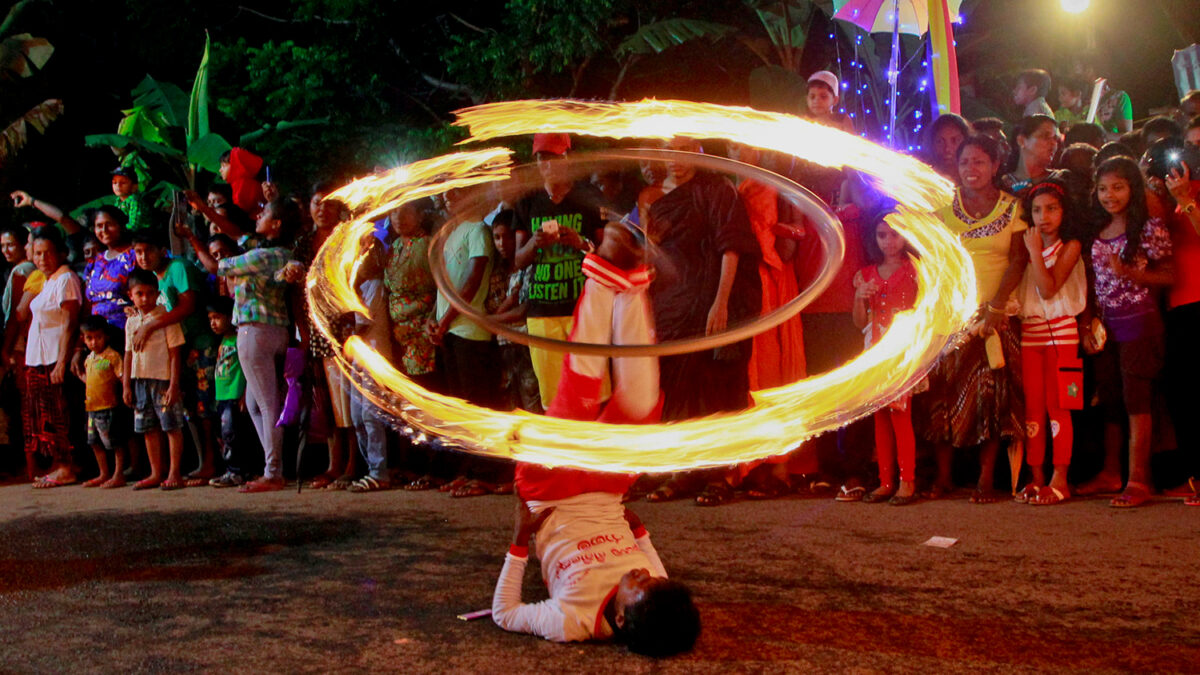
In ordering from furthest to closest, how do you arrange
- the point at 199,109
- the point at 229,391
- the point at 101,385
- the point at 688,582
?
1. the point at 199,109
2. the point at 101,385
3. the point at 229,391
4. the point at 688,582

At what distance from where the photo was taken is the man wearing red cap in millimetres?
6688

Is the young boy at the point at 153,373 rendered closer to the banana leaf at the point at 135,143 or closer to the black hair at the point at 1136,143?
the banana leaf at the point at 135,143

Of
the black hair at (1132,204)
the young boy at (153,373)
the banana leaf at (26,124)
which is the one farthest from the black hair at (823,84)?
the banana leaf at (26,124)

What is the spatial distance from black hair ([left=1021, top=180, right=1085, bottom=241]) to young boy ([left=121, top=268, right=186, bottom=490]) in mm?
6346

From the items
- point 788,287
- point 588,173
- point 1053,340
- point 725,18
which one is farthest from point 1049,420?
point 725,18

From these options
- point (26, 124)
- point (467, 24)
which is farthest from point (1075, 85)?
point (26, 124)

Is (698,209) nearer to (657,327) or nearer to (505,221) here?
(657,327)

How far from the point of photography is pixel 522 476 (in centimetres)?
407

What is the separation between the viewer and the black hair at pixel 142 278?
27.3 feet

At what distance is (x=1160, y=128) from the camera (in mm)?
7180

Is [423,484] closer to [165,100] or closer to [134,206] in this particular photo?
[134,206]

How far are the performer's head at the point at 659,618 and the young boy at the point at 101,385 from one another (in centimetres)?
647

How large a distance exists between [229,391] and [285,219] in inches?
56.2

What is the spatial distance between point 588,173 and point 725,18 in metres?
10.4
